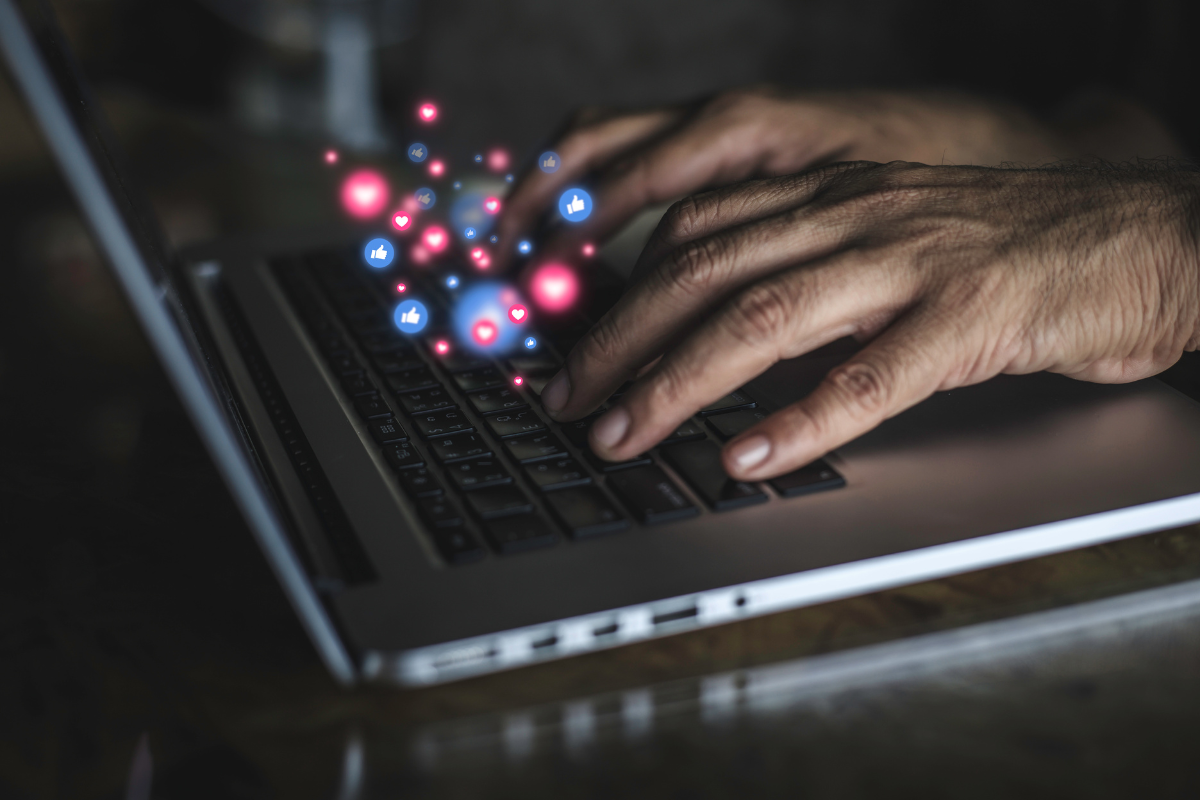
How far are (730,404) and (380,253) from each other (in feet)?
1.39

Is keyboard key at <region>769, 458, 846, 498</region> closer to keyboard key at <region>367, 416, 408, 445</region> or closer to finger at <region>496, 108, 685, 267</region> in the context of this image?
keyboard key at <region>367, 416, 408, 445</region>

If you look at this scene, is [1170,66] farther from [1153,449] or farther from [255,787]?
[255,787]

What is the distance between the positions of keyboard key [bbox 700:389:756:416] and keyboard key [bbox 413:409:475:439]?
155mm

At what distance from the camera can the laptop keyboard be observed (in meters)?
0.50

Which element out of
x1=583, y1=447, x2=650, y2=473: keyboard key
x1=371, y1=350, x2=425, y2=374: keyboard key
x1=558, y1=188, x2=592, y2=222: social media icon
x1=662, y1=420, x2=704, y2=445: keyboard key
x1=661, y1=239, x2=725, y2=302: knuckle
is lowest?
x1=662, y1=420, x2=704, y2=445: keyboard key

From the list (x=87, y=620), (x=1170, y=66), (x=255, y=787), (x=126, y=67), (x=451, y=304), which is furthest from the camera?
(x=126, y=67)

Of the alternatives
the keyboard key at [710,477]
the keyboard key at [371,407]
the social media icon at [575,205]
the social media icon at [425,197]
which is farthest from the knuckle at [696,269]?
the social media icon at [425,197]

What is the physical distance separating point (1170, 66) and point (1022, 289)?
1206 mm

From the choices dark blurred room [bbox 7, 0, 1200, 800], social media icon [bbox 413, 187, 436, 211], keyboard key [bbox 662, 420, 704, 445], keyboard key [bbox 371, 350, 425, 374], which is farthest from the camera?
social media icon [bbox 413, 187, 436, 211]

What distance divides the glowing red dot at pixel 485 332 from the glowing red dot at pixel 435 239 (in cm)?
23

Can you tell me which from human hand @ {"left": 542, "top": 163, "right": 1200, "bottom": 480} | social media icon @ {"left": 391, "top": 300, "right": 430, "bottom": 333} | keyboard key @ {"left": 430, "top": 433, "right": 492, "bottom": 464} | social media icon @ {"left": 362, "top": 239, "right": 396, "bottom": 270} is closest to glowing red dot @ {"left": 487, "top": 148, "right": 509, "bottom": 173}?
social media icon @ {"left": 362, "top": 239, "right": 396, "bottom": 270}

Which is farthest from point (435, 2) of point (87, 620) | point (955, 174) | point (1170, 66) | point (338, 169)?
point (87, 620)

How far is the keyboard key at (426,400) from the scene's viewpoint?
0.63 m

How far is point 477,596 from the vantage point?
1.45ft
